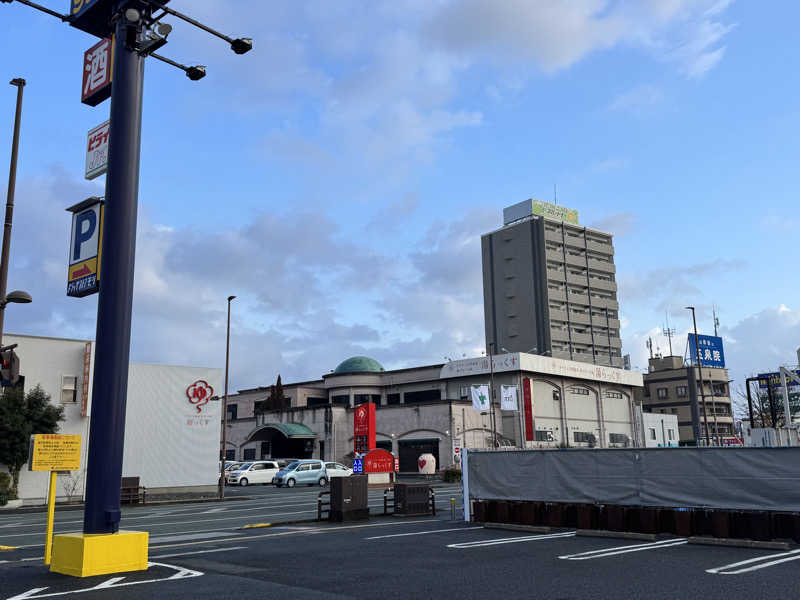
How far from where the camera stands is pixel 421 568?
12297 mm

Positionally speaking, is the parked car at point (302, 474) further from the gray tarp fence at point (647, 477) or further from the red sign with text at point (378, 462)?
the gray tarp fence at point (647, 477)

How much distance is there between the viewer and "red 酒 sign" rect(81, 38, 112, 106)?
14305 mm

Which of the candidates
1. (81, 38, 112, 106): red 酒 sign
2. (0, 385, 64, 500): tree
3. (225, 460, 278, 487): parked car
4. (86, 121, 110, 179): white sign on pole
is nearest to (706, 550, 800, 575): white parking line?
(86, 121, 110, 179): white sign on pole

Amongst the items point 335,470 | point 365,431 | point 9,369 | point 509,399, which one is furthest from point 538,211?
point 9,369

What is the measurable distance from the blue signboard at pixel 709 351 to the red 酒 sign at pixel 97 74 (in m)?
70.5

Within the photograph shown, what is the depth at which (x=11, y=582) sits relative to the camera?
1083 centimetres

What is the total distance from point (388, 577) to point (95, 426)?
18.3ft

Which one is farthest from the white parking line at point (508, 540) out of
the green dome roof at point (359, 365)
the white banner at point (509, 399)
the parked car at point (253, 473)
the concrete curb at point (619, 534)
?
the green dome roof at point (359, 365)

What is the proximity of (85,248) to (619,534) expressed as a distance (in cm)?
1329

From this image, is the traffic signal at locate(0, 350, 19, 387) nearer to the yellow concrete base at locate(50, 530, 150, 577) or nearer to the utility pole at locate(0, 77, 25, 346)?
the utility pole at locate(0, 77, 25, 346)

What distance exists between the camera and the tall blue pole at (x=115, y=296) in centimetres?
1191

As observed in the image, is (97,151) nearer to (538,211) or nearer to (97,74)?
(97,74)

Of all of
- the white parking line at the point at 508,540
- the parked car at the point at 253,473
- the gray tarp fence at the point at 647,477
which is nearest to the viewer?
the gray tarp fence at the point at 647,477

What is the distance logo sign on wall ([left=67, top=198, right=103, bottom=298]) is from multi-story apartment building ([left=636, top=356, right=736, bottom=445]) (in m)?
107
